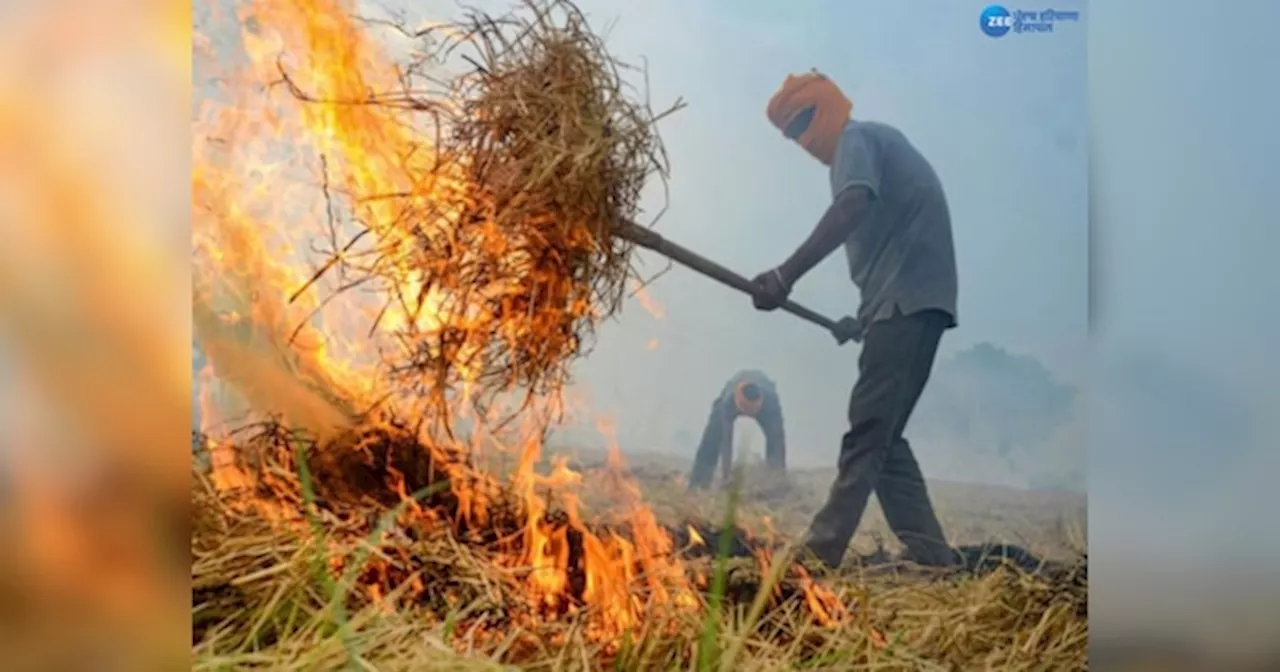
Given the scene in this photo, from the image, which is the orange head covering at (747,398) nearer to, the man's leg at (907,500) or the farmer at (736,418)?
the farmer at (736,418)

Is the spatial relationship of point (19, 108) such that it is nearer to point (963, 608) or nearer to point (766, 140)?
point (766, 140)

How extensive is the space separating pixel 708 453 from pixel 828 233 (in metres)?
0.46

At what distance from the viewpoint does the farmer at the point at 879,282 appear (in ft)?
5.70

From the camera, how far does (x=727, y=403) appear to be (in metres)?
1.74

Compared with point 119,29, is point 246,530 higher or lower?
lower

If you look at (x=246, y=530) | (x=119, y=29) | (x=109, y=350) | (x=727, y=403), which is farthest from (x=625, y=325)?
(x=119, y=29)

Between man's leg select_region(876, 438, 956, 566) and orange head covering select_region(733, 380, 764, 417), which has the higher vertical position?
orange head covering select_region(733, 380, 764, 417)

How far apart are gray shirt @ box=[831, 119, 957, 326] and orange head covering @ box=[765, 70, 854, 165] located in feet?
0.07

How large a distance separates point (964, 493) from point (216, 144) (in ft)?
4.98

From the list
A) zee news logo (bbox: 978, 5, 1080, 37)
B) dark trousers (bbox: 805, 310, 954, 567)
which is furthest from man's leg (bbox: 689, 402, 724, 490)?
zee news logo (bbox: 978, 5, 1080, 37)

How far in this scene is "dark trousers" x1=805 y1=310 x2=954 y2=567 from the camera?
1.75m

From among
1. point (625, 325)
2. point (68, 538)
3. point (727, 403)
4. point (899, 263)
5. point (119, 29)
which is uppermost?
point (119, 29)

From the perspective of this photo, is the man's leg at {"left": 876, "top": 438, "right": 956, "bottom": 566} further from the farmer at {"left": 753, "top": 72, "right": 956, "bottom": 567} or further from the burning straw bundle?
the burning straw bundle

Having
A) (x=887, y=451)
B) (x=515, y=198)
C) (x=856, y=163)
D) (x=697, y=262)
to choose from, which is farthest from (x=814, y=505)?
(x=515, y=198)
